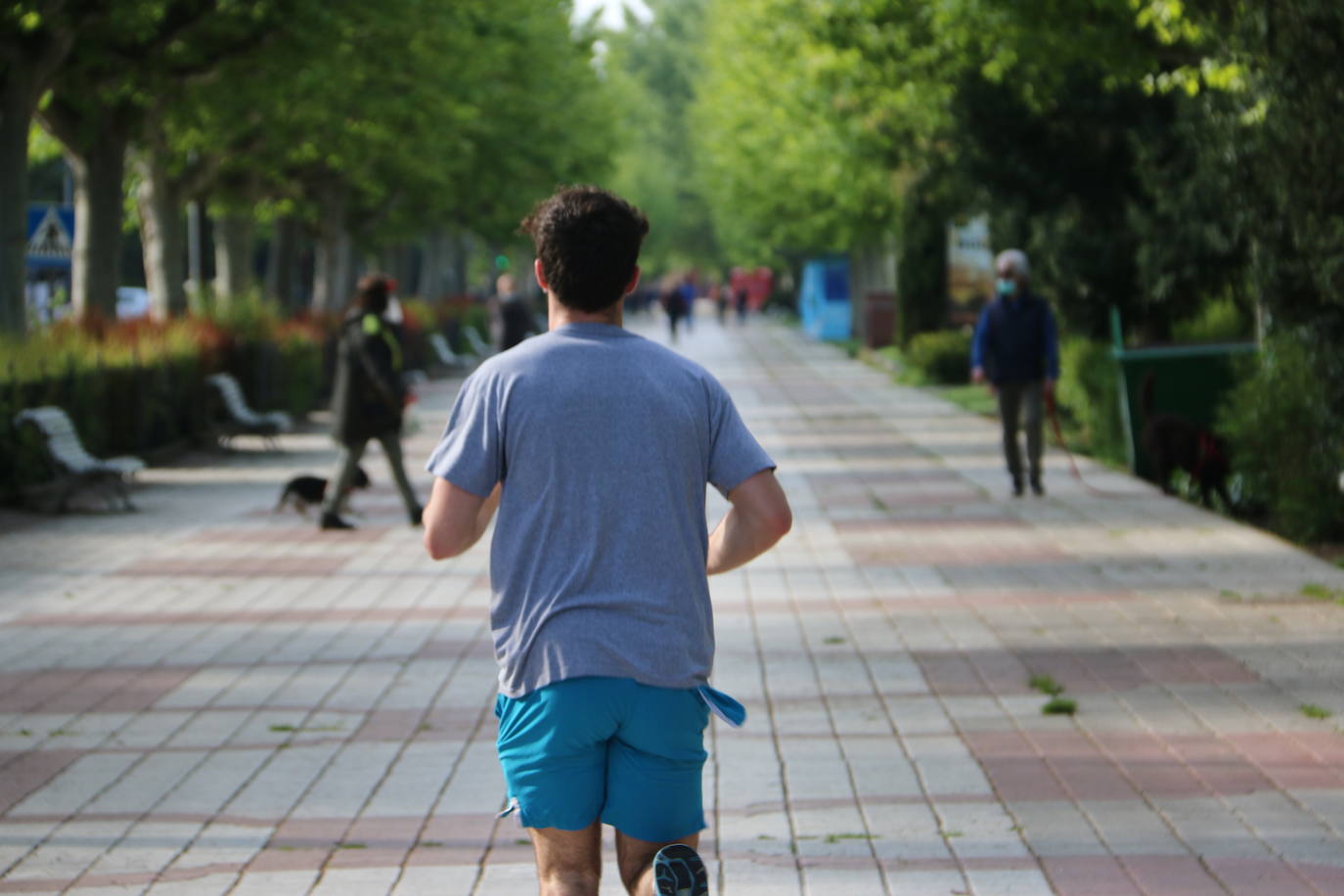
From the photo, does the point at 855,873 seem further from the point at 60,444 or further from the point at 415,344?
the point at 415,344

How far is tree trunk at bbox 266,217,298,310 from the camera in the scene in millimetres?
36188

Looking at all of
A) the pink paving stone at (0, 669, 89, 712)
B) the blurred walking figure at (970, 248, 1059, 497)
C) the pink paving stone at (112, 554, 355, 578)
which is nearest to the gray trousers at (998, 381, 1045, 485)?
the blurred walking figure at (970, 248, 1059, 497)

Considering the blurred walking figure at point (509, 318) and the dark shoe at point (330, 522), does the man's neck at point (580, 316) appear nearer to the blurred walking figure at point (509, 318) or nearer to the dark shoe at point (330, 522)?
the dark shoe at point (330, 522)

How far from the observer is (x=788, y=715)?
7410mm

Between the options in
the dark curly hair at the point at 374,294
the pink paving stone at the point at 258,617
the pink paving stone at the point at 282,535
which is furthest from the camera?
Result: the dark curly hair at the point at 374,294

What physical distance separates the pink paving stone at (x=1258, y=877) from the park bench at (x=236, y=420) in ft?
55.2

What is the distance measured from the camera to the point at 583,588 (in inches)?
132

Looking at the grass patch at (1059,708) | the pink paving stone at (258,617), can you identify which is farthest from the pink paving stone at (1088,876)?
the pink paving stone at (258,617)

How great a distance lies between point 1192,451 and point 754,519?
38.9 ft

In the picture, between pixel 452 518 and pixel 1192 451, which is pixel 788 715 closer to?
pixel 452 518

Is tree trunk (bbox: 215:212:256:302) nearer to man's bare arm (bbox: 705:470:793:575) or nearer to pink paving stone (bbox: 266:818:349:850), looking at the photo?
pink paving stone (bbox: 266:818:349:850)

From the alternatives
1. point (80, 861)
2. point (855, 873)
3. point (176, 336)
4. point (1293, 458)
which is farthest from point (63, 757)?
point (176, 336)

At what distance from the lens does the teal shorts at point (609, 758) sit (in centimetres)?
333

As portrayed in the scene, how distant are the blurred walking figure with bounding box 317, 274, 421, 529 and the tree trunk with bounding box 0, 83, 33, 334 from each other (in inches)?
231
